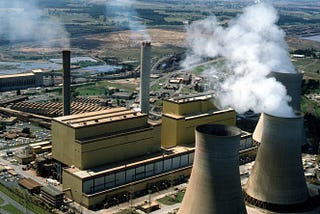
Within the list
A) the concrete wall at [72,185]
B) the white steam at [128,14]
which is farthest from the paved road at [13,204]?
the white steam at [128,14]

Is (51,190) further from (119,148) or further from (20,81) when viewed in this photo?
(20,81)

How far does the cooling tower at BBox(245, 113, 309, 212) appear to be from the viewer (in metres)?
22.5

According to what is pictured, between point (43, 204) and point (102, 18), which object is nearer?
point (43, 204)

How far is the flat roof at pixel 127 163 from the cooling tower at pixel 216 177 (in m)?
8.14

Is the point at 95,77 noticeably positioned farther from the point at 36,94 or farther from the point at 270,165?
the point at 270,165

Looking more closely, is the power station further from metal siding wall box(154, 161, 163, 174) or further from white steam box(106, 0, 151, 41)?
white steam box(106, 0, 151, 41)

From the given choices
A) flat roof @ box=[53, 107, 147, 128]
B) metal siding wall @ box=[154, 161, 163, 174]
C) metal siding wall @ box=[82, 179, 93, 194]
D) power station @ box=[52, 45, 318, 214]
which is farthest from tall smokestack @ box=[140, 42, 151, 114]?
metal siding wall @ box=[82, 179, 93, 194]

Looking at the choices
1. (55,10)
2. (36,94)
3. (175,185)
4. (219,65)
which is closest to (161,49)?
(219,65)

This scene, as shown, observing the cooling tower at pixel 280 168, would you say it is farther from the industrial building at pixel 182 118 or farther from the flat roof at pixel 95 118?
the flat roof at pixel 95 118

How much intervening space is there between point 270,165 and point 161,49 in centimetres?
7309

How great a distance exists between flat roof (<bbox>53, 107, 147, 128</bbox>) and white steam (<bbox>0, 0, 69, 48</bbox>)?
224 ft

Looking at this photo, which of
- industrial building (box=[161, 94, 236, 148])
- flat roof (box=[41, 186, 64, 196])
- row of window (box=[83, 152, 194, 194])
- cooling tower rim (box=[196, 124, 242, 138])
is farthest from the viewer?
industrial building (box=[161, 94, 236, 148])

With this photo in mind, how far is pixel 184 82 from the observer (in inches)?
2438

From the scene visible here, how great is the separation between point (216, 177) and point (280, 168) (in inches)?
237
